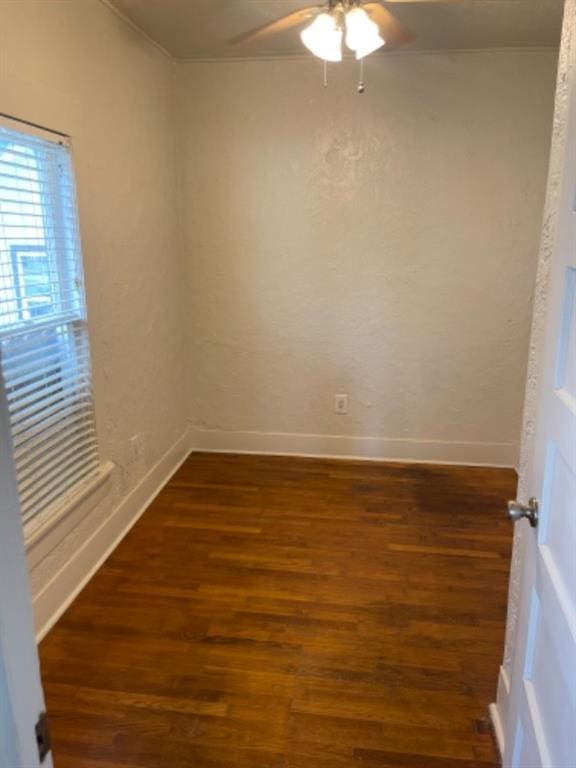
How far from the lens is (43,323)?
→ 6.88 ft

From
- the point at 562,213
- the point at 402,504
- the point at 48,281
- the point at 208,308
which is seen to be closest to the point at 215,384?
the point at 208,308

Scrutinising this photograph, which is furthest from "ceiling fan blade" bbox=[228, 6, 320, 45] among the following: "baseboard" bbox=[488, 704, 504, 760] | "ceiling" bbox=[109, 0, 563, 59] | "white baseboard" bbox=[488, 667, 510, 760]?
"baseboard" bbox=[488, 704, 504, 760]

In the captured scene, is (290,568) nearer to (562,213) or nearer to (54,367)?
(54,367)

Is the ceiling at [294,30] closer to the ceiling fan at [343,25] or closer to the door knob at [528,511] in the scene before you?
the ceiling fan at [343,25]

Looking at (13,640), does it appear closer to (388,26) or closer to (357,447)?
(388,26)

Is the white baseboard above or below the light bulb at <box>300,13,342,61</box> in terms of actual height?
below

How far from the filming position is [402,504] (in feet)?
10.2

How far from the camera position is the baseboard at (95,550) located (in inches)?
85.2

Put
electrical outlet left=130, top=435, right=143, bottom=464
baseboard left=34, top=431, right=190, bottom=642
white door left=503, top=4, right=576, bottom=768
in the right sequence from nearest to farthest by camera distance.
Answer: white door left=503, top=4, right=576, bottom=768, baseboard left=34, top=431, right=190, bottom=642, electrical outlet left=130, top=435, right=143, bottom=464

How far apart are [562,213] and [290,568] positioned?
6.35 feet

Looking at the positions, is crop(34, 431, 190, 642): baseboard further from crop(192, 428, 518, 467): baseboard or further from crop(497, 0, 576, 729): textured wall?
crop(497, 0, 576, 729): textured wall

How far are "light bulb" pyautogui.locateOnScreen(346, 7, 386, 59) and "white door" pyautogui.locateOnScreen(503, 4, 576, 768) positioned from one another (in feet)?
3.02

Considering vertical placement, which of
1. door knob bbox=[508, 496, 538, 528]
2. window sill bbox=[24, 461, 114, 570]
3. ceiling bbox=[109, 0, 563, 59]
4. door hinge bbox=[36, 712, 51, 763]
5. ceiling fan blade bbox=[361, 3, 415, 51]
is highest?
ceiling bbox=[109, 0, 563, 59]

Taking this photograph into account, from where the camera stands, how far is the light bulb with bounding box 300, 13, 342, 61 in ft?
6.36
